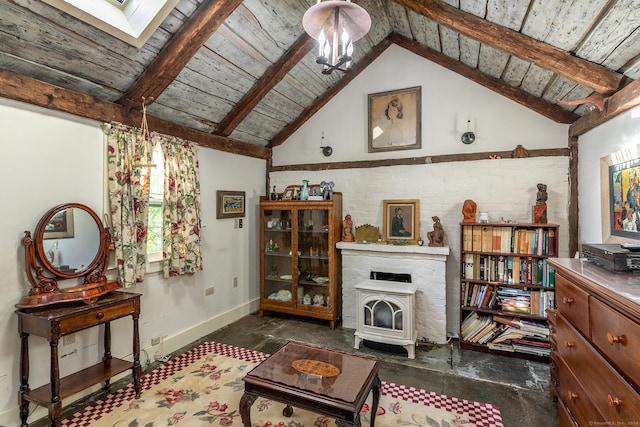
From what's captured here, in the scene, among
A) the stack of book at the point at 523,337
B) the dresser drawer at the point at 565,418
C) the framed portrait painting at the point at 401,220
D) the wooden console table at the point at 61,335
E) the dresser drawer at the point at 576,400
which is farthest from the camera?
the framed portrait painting at the point at 401,220

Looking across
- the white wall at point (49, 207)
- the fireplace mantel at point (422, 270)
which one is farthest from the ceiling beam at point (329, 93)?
the fireplace mantel at point (422, 270)

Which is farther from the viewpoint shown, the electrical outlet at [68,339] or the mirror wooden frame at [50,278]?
the electrical outlet at [68,339]

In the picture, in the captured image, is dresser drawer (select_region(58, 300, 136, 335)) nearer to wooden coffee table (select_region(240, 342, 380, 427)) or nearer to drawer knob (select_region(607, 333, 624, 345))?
wooden coffee table (select_region(240, 342, 380, 427))

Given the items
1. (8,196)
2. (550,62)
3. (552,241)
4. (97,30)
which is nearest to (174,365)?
(8,196)

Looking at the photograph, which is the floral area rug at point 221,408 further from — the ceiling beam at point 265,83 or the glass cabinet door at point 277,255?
the ceiling beam at point 265,83

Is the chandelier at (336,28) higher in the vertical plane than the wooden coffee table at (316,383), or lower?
higher

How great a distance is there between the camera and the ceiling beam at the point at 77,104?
82.6 inches

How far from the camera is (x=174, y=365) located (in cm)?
294

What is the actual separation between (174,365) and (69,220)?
5.22 feet

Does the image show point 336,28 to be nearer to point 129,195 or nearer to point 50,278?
point 129,195

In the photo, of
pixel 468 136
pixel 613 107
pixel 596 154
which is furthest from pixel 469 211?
pixel 613 107

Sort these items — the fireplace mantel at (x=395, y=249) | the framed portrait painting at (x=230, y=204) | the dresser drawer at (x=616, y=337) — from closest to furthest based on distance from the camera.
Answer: the dresser drawer at (x=616, y=337) → the fireplace mantel at (x=395, y=249) → the framed portrait painting at (x=230, y=204)

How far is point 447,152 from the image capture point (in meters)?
3.63

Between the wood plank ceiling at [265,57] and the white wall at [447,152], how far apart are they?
0.17 m
